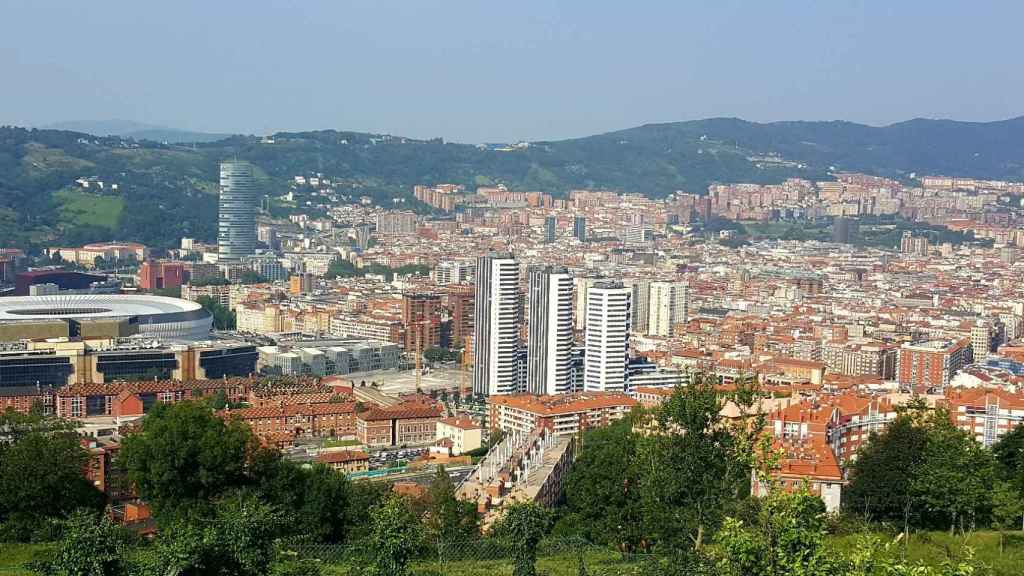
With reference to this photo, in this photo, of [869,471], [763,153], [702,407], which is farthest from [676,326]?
[763,153]

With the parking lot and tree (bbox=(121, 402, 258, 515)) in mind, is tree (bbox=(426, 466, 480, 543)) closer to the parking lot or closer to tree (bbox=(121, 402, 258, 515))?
tree (bbox=(121, 402, 258, 515))

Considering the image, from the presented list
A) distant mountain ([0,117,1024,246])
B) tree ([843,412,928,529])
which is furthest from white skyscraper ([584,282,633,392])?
distant mountain ([0,117,1024,246])

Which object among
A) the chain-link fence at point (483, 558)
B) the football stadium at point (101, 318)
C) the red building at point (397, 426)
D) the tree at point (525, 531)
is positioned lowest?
the red building at point (397, 426)

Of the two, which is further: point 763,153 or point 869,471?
point 763,153

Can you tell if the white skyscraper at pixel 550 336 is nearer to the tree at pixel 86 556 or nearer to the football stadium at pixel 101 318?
the football stadium at pixel 101 318

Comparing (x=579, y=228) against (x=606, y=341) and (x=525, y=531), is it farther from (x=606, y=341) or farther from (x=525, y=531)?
(x=525, y=531)

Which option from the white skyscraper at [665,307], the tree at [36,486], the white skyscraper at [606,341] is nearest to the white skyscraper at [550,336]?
the white skyscraper at [606,341]

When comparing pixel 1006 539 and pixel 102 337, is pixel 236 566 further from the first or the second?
pixel 102 337
